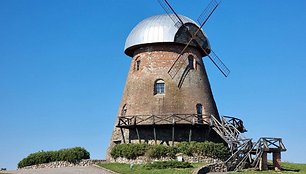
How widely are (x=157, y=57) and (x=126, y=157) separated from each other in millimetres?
8214

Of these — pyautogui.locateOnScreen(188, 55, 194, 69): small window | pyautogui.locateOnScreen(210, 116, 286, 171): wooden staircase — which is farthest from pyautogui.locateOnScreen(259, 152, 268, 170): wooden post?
pyautogui.locateOnScreen(188, 55, 194, 69): small window

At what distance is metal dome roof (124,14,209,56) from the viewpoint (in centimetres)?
3609

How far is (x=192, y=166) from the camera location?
94.6ft

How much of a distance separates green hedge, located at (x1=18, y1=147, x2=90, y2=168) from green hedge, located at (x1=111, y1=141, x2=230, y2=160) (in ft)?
10.5

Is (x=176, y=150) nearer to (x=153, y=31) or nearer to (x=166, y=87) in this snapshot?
(x=166, y=87)

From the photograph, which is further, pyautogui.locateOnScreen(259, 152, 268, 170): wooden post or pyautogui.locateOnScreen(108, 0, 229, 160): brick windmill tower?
pyautogui.locateOnScreen(108, 0, 229, 160): brick windmill tower

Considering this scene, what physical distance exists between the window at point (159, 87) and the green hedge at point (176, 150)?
16.8 feet

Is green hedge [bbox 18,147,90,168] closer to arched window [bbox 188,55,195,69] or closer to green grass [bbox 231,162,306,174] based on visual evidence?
arched window [bbox 188,55,195,69]

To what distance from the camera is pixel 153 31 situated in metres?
36.5

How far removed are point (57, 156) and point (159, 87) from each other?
8.83m

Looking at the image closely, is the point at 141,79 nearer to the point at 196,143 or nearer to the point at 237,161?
the point at 196,143

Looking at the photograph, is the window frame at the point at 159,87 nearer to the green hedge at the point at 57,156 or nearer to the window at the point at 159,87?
the window at the point at 159,87

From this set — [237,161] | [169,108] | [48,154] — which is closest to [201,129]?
[169,108]

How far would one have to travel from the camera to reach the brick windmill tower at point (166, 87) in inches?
1362
